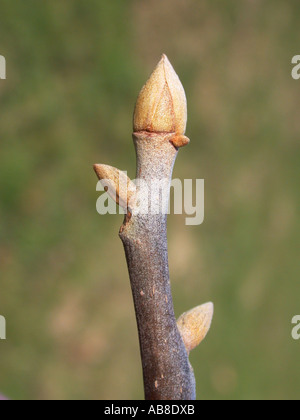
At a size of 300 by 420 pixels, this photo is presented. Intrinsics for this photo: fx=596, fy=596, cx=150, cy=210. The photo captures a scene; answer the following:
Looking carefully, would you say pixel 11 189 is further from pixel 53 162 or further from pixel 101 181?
pixel 101 181
